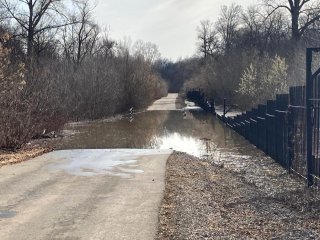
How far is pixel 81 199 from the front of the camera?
28.6ft

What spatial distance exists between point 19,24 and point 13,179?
34875 millimetres

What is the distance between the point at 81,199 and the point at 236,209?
8.96 feet

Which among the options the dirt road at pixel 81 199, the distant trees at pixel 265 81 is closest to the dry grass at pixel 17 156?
the dirt road at pixel 81 199

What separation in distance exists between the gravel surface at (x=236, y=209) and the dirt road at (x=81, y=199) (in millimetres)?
336

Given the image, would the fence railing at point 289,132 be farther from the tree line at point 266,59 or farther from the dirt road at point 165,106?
the dirt road at point 165,106

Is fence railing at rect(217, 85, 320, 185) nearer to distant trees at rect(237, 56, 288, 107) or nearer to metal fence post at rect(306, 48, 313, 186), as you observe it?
metal fence post at rect(306, 48, 313, 186)

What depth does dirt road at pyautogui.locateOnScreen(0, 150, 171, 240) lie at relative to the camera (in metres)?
6.74

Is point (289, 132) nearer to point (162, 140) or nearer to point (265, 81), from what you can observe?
point (162, 140)

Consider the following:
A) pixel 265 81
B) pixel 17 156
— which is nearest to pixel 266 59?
pixel 265 81

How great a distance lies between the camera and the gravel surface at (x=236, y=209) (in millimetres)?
6541

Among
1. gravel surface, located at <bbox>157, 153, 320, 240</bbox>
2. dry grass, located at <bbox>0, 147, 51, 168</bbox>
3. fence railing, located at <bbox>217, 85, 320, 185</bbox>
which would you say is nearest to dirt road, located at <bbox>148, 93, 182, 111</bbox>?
dry grass, located at <bbox>0, 147, 51, 168</bbox>

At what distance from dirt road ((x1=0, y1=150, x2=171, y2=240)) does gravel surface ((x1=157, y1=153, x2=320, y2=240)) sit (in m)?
0.34

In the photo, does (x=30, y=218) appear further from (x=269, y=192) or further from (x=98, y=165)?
(x=98, y=165)

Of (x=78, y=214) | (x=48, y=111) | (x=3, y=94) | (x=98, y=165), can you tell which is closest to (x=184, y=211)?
(x=78, y=214)
